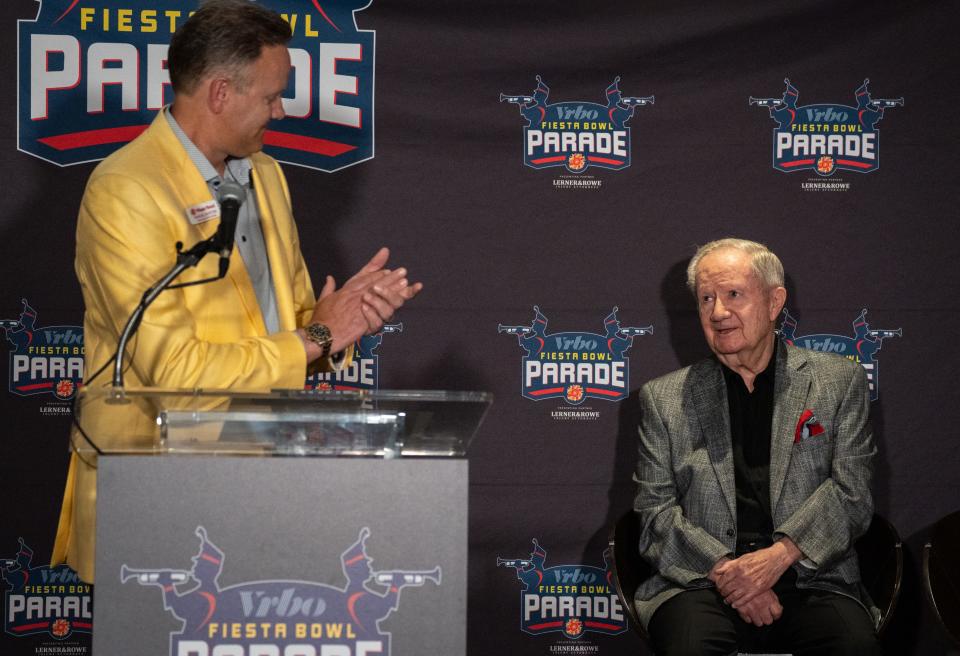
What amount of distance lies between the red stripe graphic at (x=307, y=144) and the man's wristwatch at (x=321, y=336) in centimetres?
165

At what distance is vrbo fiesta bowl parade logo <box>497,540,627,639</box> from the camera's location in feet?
13.8

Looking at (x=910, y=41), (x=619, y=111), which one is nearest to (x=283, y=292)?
(x=619, y=111)

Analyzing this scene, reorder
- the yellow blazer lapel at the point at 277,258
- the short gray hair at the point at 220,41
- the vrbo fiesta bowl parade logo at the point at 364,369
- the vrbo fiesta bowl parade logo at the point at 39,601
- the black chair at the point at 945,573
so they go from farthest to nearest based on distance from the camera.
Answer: the vrbo fiesta bowl parade logo at the point at 364,369 < the vrbo fiesta bowl parade logo at the point at 39,601 < the black chair at the point at 945,573 < the yellow blazer lapel at the point at 277,258 < the short gray hair at the point at 220,41

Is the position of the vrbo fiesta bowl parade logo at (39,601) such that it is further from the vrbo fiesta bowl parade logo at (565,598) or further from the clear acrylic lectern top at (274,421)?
the clear acrylic lectern top at (274,421)

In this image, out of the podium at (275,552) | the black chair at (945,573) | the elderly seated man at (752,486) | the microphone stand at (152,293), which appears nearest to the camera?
the podium at (275,552)

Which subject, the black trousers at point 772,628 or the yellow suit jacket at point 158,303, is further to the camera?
the black trousers at point 772,628

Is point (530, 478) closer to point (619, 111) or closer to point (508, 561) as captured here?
point (508, 561)

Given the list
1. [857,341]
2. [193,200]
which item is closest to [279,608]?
[193,200]

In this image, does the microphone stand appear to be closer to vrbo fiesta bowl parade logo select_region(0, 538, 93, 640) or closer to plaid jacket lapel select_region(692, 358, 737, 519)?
plaid jacket lapel select_region(692, 358, 737, 519)

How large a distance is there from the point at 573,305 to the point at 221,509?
2529mm

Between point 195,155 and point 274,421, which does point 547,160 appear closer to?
point 195,155

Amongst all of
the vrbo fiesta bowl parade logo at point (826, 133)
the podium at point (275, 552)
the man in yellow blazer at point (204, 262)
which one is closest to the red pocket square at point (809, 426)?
the vrbo fiesta bowl parade logo at point (826, 133)

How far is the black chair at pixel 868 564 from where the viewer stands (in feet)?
10.9

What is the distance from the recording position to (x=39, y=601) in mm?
A: 4078
